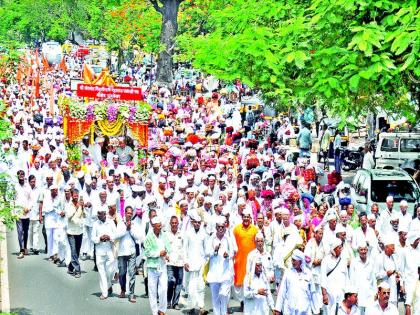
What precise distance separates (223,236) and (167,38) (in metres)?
31.5

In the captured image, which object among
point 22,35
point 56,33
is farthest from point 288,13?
point 22,35

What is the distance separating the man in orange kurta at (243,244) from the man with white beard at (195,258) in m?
0.50

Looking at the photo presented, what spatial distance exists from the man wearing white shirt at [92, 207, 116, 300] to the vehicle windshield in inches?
246

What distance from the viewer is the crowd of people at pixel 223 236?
14.2m

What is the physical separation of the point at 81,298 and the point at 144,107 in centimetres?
1109

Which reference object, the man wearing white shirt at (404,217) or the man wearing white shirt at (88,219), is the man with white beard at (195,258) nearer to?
the man wearing white shirt at (88,219)

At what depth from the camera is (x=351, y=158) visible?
32875 millimetres

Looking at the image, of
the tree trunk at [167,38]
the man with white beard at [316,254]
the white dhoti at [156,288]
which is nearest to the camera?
the man with white beard at [316,254]

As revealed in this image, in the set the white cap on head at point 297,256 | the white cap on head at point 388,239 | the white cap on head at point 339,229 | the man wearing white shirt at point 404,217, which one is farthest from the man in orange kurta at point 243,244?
the man wearing white shirt at point 404,217

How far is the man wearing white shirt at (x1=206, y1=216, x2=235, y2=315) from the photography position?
15242mm

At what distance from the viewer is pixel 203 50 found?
81.6ft

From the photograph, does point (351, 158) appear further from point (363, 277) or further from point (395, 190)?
point (363, 277)

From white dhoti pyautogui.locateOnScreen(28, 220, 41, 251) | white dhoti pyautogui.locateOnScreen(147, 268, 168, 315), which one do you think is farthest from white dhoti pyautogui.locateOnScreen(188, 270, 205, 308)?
white dhoti pyautogui.locateOnScreen(28, 220, 41, 251)

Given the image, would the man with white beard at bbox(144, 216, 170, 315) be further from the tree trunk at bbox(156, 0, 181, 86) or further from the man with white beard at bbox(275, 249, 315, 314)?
the tree trunk at bbox(156, 0, 181, 86)
